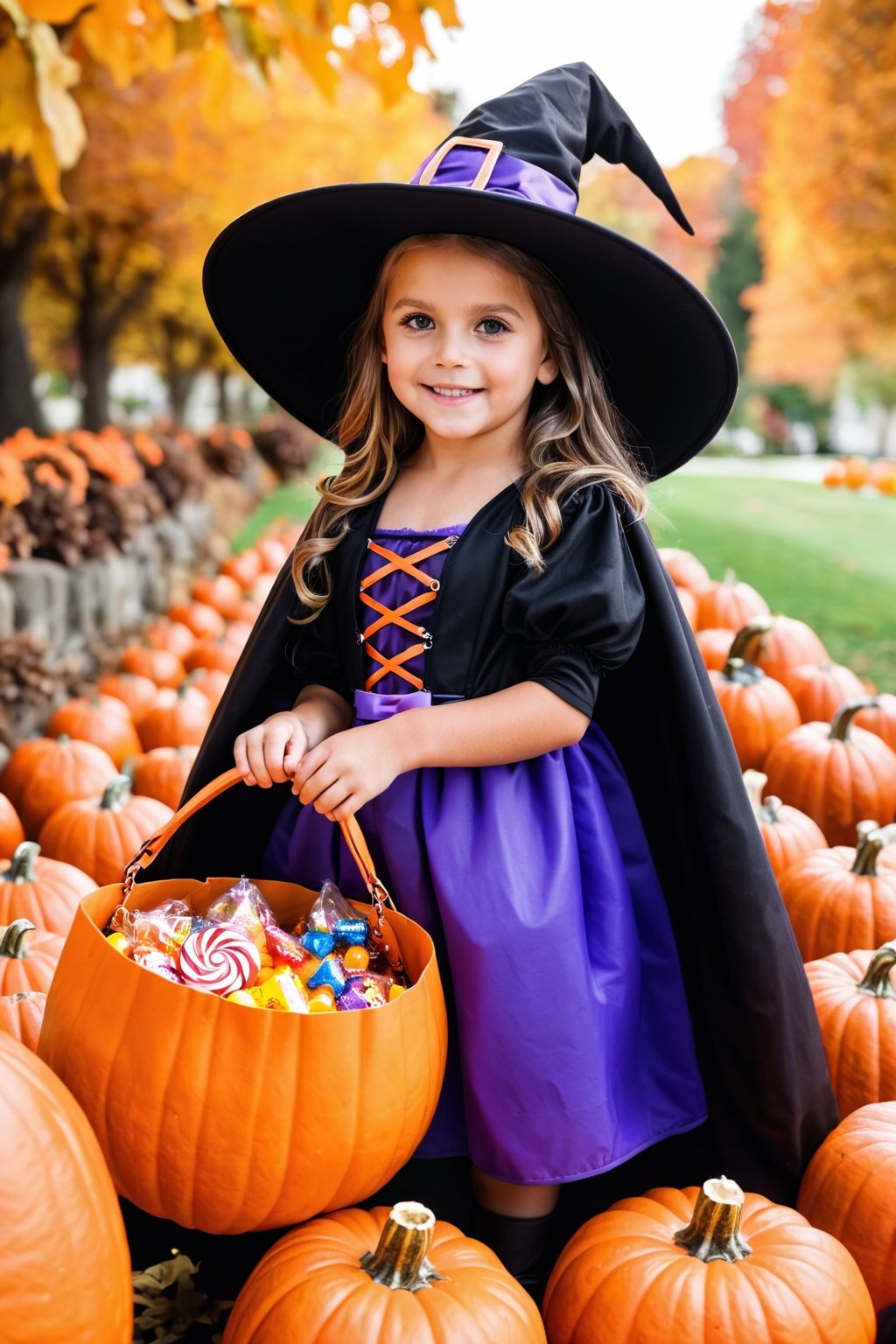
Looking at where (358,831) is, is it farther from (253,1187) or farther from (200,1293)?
(200,1293)

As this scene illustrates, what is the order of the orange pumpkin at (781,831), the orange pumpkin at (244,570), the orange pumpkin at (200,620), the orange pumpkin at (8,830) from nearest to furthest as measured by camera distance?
the orange pumpkin at (781,831) → the orange pumpkin at (8,830) → the orange pumpkin at (200,620) → the orange pumpkin at (244,570)

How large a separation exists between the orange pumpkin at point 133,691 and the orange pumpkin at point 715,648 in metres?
2.21

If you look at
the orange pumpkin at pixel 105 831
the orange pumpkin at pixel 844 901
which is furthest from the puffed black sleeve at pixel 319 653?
the orange pumpkin at pixel 844 901

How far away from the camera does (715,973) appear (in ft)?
7.23

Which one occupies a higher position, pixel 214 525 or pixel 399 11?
pixel 399 11

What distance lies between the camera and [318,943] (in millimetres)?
1982

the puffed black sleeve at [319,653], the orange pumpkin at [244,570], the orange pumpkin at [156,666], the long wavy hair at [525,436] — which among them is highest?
the long wavy hair at [525,436]

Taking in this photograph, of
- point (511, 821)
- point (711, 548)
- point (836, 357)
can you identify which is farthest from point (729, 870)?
point (836, 357)

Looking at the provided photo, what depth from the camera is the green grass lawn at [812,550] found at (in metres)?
6.00

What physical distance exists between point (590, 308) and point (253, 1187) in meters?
1.59

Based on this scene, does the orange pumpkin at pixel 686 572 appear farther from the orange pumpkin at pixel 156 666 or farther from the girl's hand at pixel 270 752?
the girl's hand at pixel 270 752

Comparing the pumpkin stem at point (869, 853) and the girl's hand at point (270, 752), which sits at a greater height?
the girl's hand at point (270, 752)

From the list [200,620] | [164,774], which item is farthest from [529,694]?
[200,620]

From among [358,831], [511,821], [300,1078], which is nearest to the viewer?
[300,1078]
